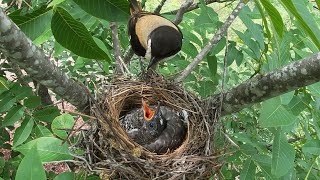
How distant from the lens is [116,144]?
1.88 meters

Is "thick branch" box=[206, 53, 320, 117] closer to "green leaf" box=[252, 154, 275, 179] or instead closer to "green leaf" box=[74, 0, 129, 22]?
"green leaf" box=[252, 154, 275, 179]

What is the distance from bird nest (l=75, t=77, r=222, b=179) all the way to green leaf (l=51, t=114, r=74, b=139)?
14 centimetres

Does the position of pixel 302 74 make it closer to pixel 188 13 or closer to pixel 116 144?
pixel 116 144

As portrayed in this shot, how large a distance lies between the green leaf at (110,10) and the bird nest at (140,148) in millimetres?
521

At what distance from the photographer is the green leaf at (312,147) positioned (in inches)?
70.2

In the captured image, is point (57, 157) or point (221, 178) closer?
point (57, 157)

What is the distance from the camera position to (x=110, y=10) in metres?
1.45

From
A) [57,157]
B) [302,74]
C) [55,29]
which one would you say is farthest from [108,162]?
[302,74]

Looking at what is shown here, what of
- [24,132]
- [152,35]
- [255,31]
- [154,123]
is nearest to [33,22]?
[24,132]

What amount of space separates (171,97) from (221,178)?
656mm

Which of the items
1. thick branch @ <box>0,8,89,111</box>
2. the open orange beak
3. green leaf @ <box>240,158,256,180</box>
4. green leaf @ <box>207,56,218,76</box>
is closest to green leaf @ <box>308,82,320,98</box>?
green leaf @ <box>240,158,256,180</box>

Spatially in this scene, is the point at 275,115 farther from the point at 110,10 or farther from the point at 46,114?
the point at 46,114

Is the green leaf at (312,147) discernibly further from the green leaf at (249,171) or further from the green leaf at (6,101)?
the green leaf at (6,101)

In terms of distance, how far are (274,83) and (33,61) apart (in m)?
0.80
